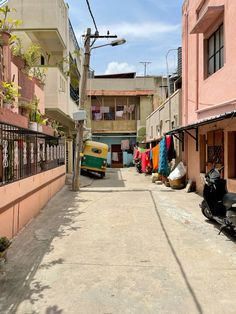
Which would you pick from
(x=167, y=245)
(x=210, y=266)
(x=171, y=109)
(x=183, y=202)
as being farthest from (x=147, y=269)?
(x=171, y=109)

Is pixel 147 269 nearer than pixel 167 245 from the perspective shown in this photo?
Yes

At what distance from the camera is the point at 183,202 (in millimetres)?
11969

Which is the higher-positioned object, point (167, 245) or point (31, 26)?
point (31, 26)

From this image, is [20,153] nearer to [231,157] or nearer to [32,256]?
[32,256]

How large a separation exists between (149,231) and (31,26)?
419 inches

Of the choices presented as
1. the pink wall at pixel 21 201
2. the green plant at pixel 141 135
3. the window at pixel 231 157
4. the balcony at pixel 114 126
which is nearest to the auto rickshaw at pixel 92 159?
the pink wall at pixel 21 201

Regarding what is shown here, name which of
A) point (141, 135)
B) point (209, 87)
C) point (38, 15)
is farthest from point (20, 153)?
point (141, 135)

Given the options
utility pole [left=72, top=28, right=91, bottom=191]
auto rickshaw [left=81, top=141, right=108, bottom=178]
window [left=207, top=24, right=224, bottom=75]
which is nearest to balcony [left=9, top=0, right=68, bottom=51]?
utility pole [left=72, top=28, right=91, bottom=191]

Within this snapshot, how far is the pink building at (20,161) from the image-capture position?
22.7 ft

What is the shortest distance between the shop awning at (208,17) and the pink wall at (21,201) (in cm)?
684

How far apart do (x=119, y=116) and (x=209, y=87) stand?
80.9 ft

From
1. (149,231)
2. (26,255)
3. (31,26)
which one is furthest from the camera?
(31,26)

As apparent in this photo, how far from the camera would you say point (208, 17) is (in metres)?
11.5

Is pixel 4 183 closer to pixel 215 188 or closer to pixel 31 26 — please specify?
pixel 215 188
